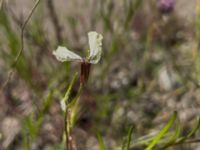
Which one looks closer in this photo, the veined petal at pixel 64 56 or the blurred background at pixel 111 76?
the veined petal at pixel 64 56

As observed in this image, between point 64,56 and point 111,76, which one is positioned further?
point 111,76

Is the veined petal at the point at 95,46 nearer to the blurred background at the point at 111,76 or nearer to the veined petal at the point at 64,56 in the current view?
the veined petal at the point at 64,56

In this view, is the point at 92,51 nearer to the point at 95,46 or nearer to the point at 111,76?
the point at 95,46

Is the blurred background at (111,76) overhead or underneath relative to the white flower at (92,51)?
underneath

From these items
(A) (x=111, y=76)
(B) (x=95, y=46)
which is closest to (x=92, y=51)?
(B) (x=95, y=46)

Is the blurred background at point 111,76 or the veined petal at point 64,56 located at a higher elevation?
the veined petal at point 64,56

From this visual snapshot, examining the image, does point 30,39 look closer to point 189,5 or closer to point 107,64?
point 107,64

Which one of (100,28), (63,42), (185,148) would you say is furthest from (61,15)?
(185,148)

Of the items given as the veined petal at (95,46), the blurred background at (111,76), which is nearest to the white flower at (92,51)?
the veined petal at (95,46)

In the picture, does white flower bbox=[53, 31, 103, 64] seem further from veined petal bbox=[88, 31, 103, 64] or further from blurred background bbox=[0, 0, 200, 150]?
blurred background bbox=[0, 0, 200, 150]
